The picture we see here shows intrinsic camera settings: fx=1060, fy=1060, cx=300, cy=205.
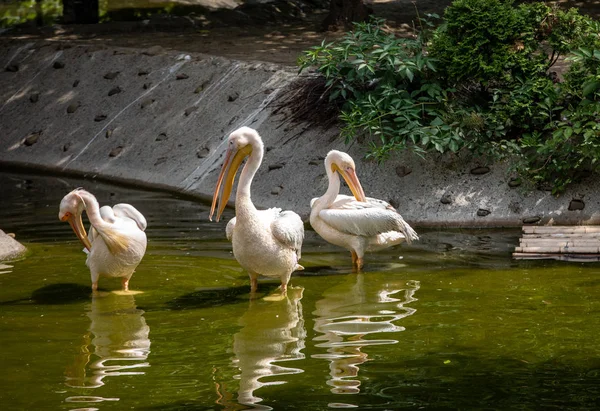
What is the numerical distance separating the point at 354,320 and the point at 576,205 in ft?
14.2

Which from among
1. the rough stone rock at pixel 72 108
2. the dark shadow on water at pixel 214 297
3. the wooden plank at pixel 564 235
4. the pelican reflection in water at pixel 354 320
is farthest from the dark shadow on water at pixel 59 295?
the rough stone rock at pixel 72 108

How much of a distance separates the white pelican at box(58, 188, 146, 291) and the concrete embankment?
11.9ft

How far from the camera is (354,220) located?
9.94 metres

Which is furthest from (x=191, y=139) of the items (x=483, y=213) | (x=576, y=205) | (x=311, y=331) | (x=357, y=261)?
(x=311, y=331)

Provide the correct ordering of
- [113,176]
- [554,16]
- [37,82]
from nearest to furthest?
1. [554,16]
2. [113,176]
3. [37,82]

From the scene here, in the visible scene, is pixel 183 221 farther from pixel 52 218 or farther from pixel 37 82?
pixel 37 82

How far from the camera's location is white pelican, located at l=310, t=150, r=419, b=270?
9953mm

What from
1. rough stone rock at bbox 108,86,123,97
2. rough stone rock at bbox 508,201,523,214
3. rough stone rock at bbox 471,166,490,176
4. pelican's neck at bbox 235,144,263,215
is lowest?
rough stone rock at bbox 508,201,523,214

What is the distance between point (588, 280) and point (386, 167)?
404cm

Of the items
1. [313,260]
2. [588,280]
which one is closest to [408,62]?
[313,260]

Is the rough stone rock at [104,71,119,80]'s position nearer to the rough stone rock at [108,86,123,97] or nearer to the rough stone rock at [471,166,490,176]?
the rough stone rock at [108,86,123,97]

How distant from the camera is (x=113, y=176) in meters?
15.3

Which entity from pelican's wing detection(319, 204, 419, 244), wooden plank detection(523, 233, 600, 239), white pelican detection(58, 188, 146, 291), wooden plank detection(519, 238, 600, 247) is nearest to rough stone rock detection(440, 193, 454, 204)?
wooden plank detection(523, 233, 600, 239)

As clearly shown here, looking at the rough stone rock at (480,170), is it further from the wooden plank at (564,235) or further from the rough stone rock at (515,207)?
the wooden plank at (564,235)
